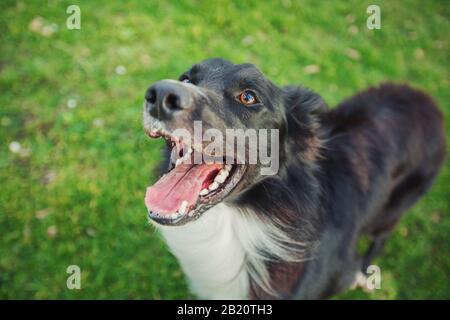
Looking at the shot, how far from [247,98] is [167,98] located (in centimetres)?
68

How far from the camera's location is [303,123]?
2.87 metres

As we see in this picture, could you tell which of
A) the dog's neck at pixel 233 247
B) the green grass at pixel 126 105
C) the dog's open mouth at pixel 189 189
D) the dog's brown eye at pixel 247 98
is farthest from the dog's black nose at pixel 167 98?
the green grass at pixel 126 105

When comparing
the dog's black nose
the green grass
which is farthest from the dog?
the green grass

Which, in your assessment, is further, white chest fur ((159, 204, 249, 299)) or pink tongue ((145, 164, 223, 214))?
white chest fur ((159, 204, 249, 299))

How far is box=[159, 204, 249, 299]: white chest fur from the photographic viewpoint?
2.79 metres

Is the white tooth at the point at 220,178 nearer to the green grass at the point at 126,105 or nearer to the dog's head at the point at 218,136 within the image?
the dog's head at the point at 218,136

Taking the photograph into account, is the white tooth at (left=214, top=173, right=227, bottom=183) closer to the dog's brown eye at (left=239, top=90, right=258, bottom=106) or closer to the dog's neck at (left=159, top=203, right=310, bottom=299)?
the dog's neck at (left=159, top=203, right=310, bottom=299)

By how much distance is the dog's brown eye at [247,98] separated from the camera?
252cm

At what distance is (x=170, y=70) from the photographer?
5273 mm

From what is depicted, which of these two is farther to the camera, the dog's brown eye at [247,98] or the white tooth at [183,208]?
the dog's brown eye at [247,98]

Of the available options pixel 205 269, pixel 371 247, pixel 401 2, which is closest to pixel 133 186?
pixel 205 269

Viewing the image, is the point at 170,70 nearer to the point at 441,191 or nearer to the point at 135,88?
the point at 135,88
